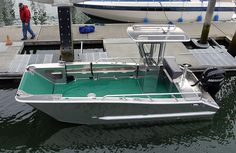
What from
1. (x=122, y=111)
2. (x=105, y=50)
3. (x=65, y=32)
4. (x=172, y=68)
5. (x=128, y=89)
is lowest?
(x=122, y=111)

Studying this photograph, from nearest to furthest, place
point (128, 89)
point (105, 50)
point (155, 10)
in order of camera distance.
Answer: point (128, 89)
point (105, 50)
point (155, 10)

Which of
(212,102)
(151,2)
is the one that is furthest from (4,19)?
(212,102)

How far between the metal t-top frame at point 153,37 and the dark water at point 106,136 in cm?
218

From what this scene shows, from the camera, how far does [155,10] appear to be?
15586 millimetres

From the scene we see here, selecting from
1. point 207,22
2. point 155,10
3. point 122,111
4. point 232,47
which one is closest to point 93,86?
point 122,111

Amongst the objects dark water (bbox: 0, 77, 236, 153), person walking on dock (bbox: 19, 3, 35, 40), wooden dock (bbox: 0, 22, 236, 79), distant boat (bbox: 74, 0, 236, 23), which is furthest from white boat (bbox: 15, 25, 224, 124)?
distant boat (bbox: 74, 0, 236, 23)

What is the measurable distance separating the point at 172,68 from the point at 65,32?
4.01 meters

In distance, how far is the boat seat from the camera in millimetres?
8547

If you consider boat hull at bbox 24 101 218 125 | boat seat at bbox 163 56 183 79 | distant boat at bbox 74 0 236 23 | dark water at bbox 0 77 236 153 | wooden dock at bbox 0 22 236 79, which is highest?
distant boat at bbox 74 0 236 23

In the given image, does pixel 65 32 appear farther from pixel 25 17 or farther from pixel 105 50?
pixel 25 17

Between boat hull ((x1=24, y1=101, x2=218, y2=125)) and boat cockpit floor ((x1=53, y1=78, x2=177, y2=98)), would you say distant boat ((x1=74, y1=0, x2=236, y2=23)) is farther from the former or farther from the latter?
boat hull ((x1=24, y1=101, x2=218, y2=125))

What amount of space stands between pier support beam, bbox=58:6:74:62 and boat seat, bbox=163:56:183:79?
355 centimetres

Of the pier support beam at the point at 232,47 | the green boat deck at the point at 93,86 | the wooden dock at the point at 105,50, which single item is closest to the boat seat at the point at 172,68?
the green boat deck at the point at 93,86

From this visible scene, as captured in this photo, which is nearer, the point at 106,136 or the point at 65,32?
the point at 106,136
